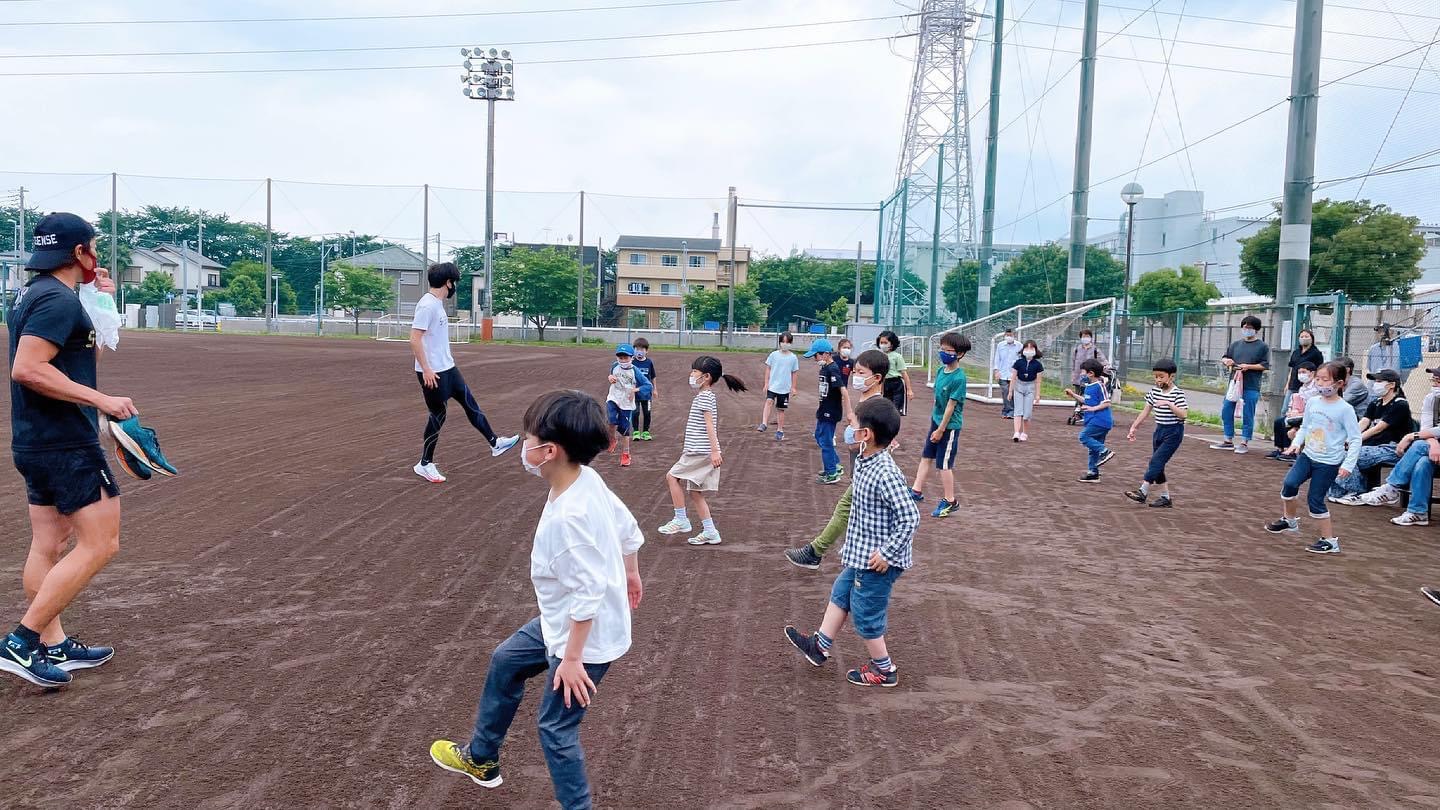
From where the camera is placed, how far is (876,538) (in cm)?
454

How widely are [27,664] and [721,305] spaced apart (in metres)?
62.1

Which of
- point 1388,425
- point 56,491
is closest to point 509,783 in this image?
point 56,491

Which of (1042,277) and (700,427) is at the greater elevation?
(1042,277)

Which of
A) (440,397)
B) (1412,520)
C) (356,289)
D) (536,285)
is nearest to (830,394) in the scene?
(440,397)

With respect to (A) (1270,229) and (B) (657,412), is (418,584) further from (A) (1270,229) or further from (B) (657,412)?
(A) (1270,229)

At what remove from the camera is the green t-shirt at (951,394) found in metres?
8.77

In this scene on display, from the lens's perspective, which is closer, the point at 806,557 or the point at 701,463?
the point at 806,557

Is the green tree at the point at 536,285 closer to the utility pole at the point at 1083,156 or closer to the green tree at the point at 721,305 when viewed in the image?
the green tree at the point at 721,305

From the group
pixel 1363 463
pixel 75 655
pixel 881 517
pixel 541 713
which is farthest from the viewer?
Answer: pixel 1363 463

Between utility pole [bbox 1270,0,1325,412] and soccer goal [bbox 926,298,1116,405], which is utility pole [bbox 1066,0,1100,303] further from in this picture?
utility pole [bbox 1270,0,1325,412]

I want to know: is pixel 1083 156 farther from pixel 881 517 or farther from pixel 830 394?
pixel 881 517

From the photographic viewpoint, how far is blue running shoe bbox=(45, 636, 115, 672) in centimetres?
428

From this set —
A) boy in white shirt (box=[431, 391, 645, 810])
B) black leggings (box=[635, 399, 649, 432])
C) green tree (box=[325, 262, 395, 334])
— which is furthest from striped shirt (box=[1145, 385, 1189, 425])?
green tree (box=[325, 262, 395, 334])

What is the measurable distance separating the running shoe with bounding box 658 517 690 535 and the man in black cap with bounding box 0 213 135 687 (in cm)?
395
